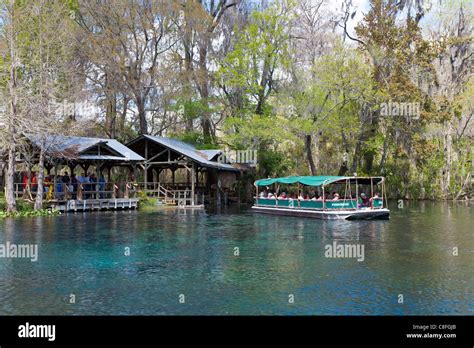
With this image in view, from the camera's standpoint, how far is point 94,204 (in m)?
33.7

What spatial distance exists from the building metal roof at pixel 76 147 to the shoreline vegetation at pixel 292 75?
17.2ft

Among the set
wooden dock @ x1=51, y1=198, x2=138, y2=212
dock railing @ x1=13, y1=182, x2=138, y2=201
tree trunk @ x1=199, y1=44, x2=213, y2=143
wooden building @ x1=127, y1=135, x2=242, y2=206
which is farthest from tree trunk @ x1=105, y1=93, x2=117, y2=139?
wooden dock @ x1=51, y1=198, x2=138, y2=212

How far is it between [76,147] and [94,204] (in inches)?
163

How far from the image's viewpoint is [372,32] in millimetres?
42188

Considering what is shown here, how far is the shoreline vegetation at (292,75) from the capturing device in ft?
136

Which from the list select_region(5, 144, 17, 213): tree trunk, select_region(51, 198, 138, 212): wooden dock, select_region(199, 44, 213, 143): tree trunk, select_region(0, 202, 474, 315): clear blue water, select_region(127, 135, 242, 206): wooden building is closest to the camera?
select_region(0, 202, 474, 315): clear blue water

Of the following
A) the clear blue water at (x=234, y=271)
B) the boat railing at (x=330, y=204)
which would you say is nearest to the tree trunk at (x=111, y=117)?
the boat railing at (x=330, y=204)

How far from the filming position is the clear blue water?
11.1 meters

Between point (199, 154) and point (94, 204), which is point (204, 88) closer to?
point (199, 154)

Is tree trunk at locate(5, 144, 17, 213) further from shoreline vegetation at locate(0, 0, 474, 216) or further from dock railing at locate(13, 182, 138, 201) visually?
shoreline vegetation at locate(0, 0, 474, 216)

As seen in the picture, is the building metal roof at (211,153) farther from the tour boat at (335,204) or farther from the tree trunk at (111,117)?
the tree trunk at (111,117)

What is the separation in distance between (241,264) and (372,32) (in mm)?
32594

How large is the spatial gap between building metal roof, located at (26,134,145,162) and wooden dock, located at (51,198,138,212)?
9.44ft

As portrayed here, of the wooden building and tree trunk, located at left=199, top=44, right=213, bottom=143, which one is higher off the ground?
tree trunk, located at left=199, top=44, right=213, bottom=143
